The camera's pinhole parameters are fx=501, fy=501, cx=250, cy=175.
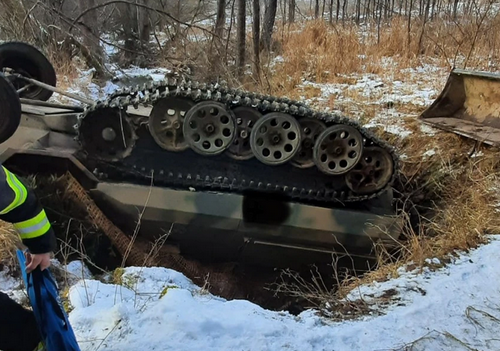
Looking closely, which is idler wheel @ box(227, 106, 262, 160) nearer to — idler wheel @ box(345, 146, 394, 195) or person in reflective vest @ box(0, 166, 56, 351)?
idler wheel @ box(345, 146, 394, 195)

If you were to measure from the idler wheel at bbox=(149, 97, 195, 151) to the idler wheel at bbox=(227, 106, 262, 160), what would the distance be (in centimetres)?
39

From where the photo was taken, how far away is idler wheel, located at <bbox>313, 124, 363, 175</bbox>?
4.16 meters

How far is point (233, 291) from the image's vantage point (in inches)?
169

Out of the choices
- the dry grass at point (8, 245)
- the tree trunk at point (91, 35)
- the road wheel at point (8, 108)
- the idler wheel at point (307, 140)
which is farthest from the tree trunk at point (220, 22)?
the dry grass at point (8, 245)

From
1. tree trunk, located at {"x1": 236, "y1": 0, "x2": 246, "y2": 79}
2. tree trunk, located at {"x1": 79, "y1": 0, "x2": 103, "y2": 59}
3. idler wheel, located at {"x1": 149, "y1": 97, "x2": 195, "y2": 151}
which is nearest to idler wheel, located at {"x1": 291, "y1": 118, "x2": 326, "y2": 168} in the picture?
idler wheel, located at {"x1": 149, "y1": 97, "x2": 195, "y2": 151}

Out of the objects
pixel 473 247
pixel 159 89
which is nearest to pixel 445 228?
pixel 473 247

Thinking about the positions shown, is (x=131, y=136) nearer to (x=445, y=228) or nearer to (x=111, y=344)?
(x=111, y=344)

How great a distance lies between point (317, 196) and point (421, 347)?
1897 mm

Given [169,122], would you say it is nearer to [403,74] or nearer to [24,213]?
[24,213]

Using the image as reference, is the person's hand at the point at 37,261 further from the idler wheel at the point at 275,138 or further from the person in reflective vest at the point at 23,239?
the idler wheel at the point at 275,138

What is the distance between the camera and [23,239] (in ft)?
6.70

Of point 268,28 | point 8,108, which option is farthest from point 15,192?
point 268,28

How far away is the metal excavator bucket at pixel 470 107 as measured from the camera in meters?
5.27

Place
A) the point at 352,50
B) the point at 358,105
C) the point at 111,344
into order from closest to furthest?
the point at 111,344, the point at 358,105, the point at 352,50
